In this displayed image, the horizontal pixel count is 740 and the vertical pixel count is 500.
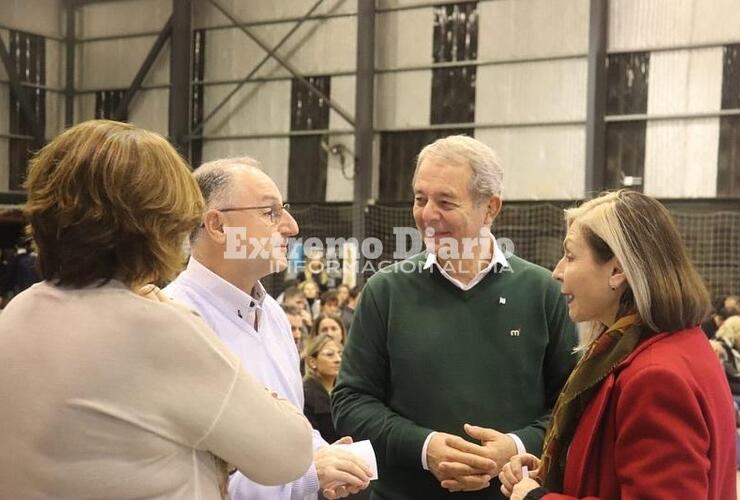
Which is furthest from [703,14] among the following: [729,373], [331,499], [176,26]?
[331,499]

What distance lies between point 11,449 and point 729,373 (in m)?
7.32

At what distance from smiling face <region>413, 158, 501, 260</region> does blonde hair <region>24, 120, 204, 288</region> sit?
45.0 inches

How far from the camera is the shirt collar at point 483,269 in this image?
2521 millimetres

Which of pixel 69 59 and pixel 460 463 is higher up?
pixel 69 59

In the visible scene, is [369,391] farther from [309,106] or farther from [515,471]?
[309,106]

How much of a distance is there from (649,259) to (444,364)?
0.76m

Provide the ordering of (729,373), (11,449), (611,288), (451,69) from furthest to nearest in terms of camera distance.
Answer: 1. (451,69)
2. (729,373)
3. (611,288)
4. (11,449)

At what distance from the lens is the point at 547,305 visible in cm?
252

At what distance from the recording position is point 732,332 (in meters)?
7.99

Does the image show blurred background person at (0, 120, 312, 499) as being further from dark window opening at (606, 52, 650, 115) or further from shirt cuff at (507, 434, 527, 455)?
dark window opening at (606, 52, 650, 115)

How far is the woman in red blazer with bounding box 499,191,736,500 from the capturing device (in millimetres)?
1648

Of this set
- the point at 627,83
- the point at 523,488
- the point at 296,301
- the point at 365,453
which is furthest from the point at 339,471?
the point at 627,83

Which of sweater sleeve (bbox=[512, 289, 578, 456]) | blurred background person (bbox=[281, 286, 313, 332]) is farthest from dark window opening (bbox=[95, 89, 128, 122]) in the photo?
sweater sleeve (bbox=[512, 289, 578, 456])

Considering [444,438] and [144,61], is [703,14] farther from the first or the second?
[444,438]
